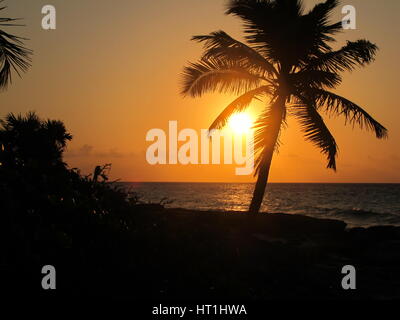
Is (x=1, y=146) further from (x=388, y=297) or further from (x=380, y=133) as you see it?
(x=380, y=133)

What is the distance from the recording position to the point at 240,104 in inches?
634

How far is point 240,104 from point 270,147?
6.71 feet

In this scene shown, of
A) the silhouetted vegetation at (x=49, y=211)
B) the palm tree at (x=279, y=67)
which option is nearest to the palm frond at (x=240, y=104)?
the palm tree at (x=279, y=67)

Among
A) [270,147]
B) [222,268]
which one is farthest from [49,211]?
[270,147]

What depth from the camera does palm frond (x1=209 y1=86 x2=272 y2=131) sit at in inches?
631

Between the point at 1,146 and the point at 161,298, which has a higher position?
the point at 1,146

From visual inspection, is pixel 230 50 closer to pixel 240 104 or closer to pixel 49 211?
pixel 240 104

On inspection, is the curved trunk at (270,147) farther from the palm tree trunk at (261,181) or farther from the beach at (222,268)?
the beach at (222,268)

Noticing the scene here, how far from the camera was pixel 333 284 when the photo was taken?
29.1 ft

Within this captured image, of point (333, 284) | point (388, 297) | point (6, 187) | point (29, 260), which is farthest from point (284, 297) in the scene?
point (6, 187)

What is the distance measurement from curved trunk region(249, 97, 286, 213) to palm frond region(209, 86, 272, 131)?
79 cm

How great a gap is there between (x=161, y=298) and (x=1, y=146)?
4.10 m

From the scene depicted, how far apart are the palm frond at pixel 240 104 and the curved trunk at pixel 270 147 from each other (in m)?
0.79

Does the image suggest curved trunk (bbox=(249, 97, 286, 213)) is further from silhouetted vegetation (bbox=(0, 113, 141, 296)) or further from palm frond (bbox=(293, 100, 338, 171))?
silhouetted vegetation (bbox=(0, 113, 141, 296))
